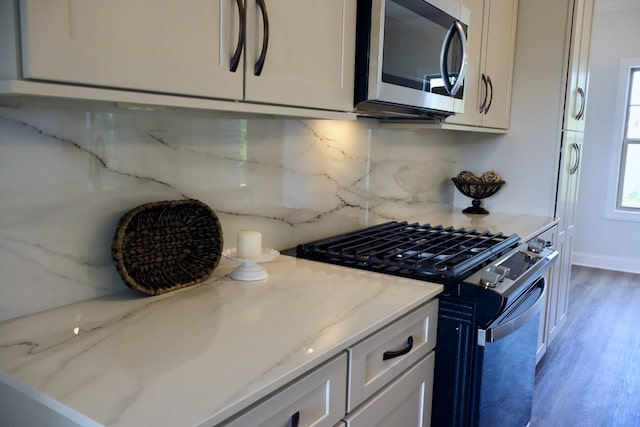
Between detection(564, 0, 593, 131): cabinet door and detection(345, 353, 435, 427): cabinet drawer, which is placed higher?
detection(564, 0, 593, 131): cabinet door

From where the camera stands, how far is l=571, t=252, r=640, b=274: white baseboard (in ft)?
17.4

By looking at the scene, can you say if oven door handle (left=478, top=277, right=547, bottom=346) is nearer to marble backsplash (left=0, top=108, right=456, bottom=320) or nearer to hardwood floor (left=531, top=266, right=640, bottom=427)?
marble backsplash (left=0, top=108, right=456, bottom=320)

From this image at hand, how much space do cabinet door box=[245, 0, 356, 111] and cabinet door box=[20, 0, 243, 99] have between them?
0.22 feet

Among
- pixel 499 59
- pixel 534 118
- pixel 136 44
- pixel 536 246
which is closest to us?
pixel 136 44

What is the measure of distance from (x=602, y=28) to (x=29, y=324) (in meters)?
5.77

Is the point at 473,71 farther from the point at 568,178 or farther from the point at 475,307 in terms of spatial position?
the point at 475,307

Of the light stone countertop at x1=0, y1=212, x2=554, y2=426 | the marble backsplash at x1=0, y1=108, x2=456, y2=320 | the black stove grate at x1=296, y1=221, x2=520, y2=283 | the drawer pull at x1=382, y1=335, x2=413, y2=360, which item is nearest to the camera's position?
the light stone countertop at x1=0, y1=212, x2=554, y2=426

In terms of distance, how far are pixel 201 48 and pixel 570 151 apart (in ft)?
8.60

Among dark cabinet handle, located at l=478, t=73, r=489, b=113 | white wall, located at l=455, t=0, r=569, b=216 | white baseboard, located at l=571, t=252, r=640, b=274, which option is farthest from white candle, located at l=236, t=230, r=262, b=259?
white baseboard, located at l=571, t=252, r=640, b=274

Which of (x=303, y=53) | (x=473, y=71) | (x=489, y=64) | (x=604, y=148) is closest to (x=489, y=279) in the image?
(x=303, y=53)

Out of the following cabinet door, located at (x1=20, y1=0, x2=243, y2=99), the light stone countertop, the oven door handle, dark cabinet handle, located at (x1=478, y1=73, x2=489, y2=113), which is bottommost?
the oven door handle

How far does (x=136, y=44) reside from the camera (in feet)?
3.17

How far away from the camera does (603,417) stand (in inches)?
97.1

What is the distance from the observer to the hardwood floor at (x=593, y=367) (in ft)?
8.16
